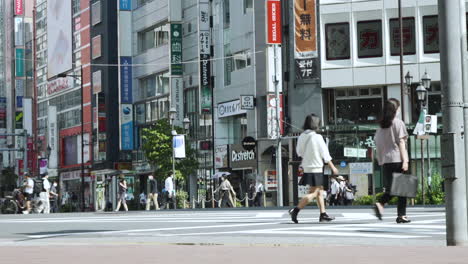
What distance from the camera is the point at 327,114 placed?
5256cm

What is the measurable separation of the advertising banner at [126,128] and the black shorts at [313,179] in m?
61.8

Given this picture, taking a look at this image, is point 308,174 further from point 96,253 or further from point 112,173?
point 112,173

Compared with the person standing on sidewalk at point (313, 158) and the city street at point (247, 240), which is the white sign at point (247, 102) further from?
the person standing on sidewalk at point (313, 158)

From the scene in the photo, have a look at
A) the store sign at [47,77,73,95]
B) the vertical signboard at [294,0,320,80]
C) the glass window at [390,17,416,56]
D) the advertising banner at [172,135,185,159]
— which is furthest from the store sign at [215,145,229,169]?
the store sign at [47,77,73,95]

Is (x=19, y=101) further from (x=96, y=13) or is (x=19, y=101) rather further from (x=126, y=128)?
(x=126, y=128)

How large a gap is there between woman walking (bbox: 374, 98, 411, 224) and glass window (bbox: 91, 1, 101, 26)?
234 ft

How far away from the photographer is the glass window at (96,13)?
83181mm

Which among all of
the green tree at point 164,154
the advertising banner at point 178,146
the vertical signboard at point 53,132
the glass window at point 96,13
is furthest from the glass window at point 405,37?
the vertical signboard at point 53,132

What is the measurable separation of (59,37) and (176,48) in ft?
110

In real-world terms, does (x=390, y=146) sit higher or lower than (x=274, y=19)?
lower

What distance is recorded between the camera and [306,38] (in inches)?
2028

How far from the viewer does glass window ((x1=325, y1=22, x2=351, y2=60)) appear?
167 ft

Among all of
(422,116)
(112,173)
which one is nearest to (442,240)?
(422,116)

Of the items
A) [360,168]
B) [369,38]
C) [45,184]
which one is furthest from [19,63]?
[45,184]
